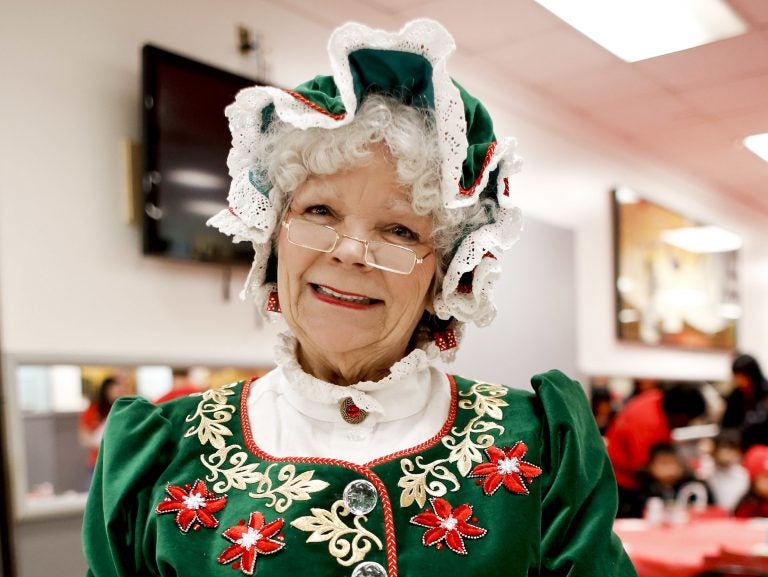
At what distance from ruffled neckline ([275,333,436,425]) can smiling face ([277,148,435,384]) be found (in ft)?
0.15

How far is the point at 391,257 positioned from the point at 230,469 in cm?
38

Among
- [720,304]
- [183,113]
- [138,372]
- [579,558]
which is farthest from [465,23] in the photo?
[138,372]

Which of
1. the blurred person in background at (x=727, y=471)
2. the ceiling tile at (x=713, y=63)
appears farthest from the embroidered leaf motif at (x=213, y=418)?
the blurred person in background at (x=727, y=471)

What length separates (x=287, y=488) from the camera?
111 centimetres

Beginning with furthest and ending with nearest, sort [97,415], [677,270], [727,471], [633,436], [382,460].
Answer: [633,436], [727,471], [97,415], [677,270], [382,460]

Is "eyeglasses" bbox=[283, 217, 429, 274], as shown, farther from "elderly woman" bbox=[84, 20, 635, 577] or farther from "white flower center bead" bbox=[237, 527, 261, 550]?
"white flower center bead" bbox=[237, 527, 261, 550]

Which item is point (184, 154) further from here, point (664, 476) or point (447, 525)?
point (664, 476)

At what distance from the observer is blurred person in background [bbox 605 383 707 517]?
2.69m

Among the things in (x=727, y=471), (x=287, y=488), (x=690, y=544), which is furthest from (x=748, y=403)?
(x=690, y=544)

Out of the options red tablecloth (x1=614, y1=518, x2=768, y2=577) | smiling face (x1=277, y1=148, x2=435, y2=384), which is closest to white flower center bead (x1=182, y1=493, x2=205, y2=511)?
smiling face (x1=277, y1=148, x2=435, y2=384)

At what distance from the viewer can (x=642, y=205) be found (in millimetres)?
1301

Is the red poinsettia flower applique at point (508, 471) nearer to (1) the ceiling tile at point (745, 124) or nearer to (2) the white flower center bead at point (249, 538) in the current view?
(2) the white flower center bead at point (249, 538)

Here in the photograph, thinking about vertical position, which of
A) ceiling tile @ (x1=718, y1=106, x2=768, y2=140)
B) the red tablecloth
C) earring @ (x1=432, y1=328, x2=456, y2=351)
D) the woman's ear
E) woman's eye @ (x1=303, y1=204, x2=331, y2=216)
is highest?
ceiling tile @ (x1=718, y1=106, x2=768, y2=140)

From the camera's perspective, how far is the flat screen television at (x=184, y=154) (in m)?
2.39
